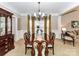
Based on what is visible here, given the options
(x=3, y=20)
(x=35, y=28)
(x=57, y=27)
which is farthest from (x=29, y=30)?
(x=3, y=20)

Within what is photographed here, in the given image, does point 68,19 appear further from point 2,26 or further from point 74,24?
point 2,26

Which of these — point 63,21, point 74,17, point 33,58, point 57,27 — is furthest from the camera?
point 57,27

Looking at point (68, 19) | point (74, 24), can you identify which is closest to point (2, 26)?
point (74, 24)

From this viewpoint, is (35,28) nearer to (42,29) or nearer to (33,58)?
(42,29)

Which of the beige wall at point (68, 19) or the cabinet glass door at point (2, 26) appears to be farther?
the beige wall at point (68, 19)

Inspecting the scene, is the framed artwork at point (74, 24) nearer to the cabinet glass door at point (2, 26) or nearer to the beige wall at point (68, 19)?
the beige wall at point (68, 19)

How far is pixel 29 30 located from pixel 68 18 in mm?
3339

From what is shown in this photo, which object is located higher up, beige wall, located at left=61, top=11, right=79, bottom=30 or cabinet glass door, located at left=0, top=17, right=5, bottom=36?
beige wall, located at left=61, top=11, right=79, bottom=30

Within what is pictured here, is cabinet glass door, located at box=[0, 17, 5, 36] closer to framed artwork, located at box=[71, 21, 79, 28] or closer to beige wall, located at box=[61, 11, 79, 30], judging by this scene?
beige wall, located at box=[61, 11, 79, 30]

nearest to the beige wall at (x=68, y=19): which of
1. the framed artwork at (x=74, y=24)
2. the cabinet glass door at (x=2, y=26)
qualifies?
the framed artwork at (x=74, y=24)

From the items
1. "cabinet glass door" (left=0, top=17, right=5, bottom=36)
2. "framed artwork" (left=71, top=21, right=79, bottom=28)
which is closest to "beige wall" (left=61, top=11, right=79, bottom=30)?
"framed artwork" (left=71, top=21, right=79, bottom=28)

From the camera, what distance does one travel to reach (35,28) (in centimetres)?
1086

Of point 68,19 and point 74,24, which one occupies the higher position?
point 68,19

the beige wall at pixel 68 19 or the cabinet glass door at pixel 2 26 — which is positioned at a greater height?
the beige wall at pixel 68 19
